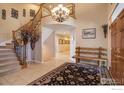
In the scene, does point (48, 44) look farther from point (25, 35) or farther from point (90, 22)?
point (90, 22)

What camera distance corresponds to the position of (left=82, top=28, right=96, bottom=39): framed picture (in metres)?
2.36

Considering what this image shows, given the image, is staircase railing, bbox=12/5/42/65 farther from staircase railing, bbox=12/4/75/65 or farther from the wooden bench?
the wooden bench

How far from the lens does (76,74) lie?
233 centimetres

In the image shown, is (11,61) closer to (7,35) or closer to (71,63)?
(7,35)

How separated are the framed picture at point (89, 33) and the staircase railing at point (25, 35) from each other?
913 millimetres

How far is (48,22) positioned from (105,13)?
108 cm

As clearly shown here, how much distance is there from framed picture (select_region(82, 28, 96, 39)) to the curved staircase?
1435 millimetres

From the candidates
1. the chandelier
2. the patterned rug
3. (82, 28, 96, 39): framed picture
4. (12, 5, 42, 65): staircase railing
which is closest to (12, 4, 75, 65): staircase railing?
(12, 5, 42, 65): staircase railing
